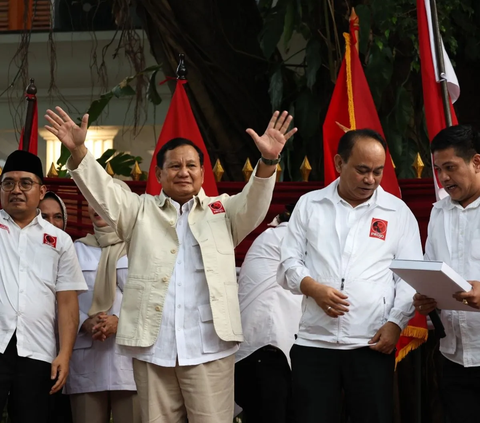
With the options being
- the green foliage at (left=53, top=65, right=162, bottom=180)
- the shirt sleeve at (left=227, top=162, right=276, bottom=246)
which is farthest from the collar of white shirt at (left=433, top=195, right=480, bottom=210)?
the green foliage at (left=53, top=65, right=162, bottom=180)

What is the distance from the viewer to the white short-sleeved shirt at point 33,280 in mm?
3404

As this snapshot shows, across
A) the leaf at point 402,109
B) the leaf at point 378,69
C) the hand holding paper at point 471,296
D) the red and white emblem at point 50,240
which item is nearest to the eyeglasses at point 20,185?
the red and white emblem at point 50,240

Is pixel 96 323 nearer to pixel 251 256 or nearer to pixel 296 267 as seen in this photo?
pixel 251 256

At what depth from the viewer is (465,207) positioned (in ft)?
9.68

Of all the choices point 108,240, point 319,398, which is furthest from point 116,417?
point 319,398

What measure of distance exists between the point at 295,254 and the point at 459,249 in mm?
A: 535

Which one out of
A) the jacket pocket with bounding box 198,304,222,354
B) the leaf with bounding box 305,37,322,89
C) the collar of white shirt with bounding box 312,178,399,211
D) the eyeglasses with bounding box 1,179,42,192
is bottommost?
the jacket pocket with bounding box 198,304,222,354

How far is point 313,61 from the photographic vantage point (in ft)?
16.7

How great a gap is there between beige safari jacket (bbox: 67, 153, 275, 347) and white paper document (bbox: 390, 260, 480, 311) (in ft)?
2.13

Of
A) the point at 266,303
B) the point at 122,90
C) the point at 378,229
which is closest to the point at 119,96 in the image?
the point at 122,90

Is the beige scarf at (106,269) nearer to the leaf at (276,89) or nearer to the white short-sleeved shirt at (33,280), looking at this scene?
the white short-sleeved shirt at (33,280)

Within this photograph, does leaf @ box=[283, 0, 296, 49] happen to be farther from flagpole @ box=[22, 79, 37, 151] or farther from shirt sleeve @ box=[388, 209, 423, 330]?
shirt sleeve @ box=[388, 209, 423, 330]

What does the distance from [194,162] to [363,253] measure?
725mm

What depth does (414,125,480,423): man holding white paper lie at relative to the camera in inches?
112
